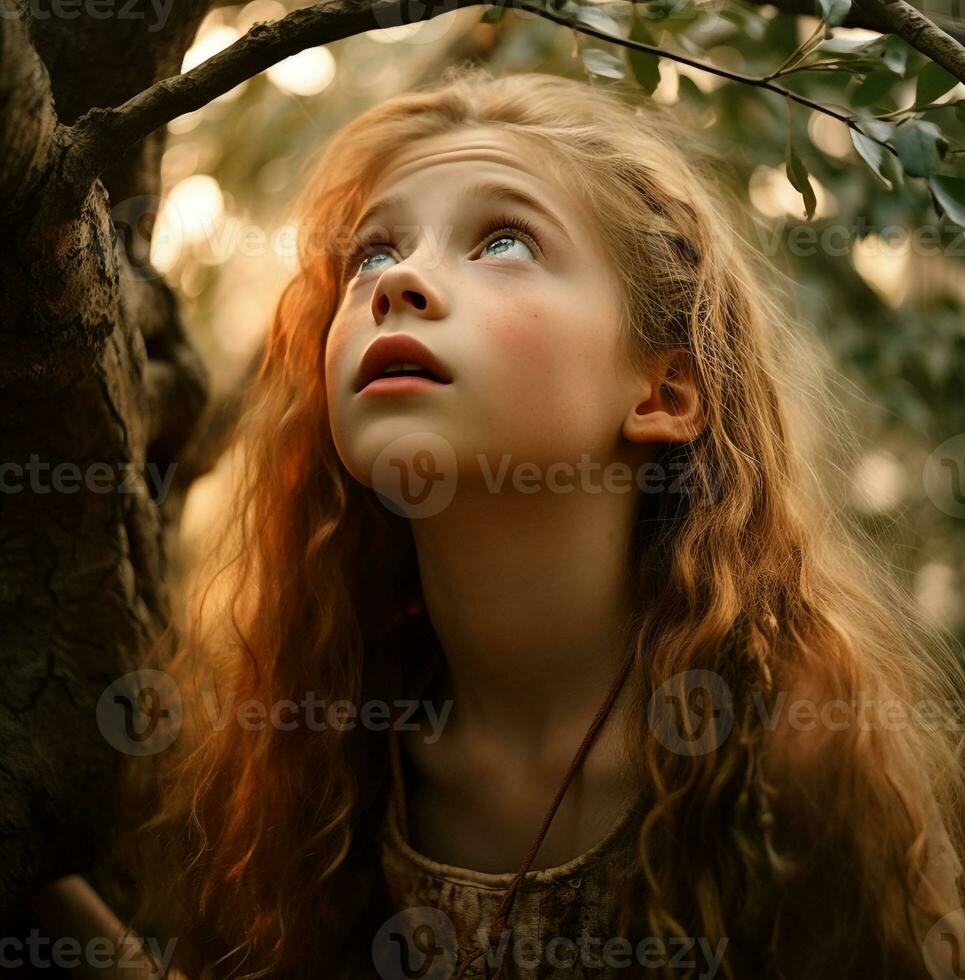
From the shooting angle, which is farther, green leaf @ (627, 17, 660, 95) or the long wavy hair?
green leaf @ (627, 17, 660, 95)

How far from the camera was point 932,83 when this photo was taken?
1.15 meters

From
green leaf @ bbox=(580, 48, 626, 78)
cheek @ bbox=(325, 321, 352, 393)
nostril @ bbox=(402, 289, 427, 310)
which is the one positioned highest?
green leaf @ bbox=(580, 48, 626, 78)

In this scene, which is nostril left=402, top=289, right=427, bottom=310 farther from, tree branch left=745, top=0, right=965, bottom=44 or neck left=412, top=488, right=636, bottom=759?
tree branch left=745, top=0, right=965, bottom=44

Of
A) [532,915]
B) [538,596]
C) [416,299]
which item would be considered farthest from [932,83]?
[532,915]

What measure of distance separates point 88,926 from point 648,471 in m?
1.02

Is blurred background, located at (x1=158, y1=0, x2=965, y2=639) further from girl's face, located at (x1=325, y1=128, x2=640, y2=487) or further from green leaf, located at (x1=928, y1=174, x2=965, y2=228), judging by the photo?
green leaf, located at (x1=928, y1=174, x2=965, y2=228)

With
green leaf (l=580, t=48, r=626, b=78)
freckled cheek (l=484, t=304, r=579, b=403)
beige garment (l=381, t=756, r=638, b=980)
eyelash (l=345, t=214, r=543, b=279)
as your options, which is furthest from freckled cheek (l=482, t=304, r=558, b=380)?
beige garment (l=381, t=756, r=638, b=980)

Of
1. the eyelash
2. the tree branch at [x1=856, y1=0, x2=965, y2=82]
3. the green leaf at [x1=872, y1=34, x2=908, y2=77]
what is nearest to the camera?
the tree branch at [x1=856, y1=0, x2=965, y2=82]

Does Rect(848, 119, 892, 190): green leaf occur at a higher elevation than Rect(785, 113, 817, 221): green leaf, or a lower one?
higher

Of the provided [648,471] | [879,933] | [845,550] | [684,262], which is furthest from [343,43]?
[879,933]

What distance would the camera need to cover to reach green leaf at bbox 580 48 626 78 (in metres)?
1.23

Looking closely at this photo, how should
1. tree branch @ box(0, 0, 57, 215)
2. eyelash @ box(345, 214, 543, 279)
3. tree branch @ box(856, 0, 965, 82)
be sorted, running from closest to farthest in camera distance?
tree branch @ box(0, 0, 57, 215), tree branch @ box(856, 0, 965, 82), eyelash @ box(345, 214, 543, 279)

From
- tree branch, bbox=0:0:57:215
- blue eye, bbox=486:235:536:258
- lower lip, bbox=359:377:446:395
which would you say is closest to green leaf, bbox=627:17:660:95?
blue eye, bbox=486:235:536:258

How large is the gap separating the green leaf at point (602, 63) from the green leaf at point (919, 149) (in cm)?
32
